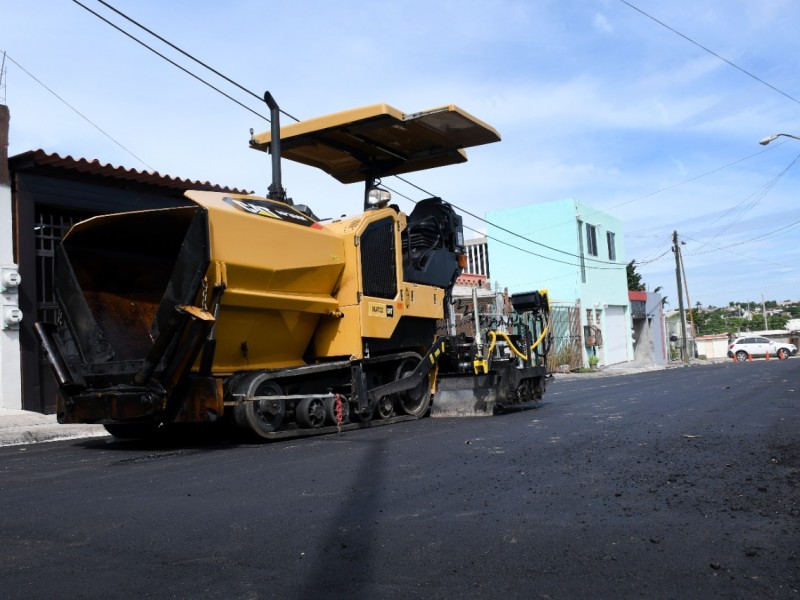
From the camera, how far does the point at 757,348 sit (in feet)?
140

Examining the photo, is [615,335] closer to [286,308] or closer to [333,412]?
[333,412]

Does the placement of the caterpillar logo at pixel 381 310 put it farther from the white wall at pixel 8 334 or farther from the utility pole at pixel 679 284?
the utility pole at pixel 679 284

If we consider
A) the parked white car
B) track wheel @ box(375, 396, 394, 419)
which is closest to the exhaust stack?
track wheel @ box(375, 396, 394, 419)

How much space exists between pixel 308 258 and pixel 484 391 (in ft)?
11.6

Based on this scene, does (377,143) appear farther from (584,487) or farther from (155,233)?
(584,487)

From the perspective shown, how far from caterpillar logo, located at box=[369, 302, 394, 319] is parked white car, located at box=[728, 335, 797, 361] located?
38339 mm

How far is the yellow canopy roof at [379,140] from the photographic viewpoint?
9336 millimetres

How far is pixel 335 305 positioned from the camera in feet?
28.7

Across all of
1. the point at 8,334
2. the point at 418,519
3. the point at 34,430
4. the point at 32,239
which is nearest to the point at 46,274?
the point at 32,239

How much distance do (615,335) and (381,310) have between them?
29.8 metres

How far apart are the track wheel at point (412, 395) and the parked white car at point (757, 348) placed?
37108 millimetres

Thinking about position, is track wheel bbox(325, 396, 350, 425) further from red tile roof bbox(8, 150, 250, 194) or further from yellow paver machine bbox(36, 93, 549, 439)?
red tile roof bbox(8, 150, 250, 194)

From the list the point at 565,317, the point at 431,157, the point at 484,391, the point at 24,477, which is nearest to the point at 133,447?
the point at 24,477

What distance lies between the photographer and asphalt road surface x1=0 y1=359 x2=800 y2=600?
10.2ft
